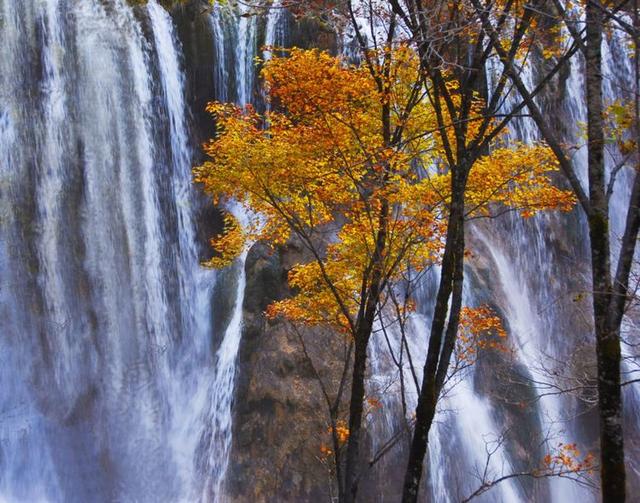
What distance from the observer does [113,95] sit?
567 inches

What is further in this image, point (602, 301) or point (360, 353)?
point (360, 353)

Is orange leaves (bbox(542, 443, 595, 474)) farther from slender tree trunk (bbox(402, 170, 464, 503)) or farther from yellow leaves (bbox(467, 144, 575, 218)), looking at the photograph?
yellow leaves (bbox(467, 144, 575, 218))

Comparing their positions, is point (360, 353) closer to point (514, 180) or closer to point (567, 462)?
point (514, 180)

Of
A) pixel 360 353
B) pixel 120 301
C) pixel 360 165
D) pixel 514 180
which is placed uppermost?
pixel 360 165

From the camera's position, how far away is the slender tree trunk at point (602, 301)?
418 cm

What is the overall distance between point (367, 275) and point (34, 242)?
9.14m

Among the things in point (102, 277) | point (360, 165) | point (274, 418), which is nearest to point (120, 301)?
point (102, 277)

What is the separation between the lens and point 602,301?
4.27 metres

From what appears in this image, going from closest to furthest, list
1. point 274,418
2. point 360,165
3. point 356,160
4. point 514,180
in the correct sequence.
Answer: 1. point 360,165
2. point 356,160
3. point 514,180
4. point 274,418

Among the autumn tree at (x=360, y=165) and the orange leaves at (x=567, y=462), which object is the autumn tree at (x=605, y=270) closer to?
the orange leaves at (x=567, y=462)

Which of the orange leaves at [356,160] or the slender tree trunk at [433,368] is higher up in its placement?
the orange leaves at [356,160]

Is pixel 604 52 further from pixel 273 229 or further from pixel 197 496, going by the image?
pixel 197 496

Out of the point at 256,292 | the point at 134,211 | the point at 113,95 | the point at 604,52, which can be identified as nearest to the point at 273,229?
the point at 256,292

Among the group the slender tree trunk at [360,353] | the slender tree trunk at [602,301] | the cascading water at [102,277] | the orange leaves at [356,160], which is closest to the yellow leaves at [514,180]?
the orange leaves at [356,160]
